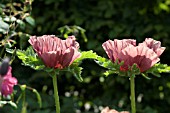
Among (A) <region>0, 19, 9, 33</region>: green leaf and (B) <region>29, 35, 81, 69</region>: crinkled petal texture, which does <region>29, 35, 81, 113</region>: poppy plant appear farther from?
(A) <region>0, 19, 9, 33</region>: green leaf

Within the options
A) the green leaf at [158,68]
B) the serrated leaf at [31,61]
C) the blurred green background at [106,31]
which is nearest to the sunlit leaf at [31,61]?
A: the serrated leaf at [31,61]

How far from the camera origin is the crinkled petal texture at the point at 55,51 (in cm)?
155

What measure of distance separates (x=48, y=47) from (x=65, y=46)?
50 millimetres

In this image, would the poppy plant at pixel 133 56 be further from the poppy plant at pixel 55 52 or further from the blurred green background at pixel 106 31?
the blurred green background at pixel 106 31

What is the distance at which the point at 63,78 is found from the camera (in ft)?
14.6

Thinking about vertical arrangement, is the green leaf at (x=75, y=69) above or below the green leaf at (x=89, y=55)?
below

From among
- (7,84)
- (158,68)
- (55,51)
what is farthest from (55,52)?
(158,68)

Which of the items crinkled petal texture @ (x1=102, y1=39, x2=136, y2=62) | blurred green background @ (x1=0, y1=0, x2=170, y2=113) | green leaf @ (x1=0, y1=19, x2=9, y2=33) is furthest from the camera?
blurred green background @ (x1=0, y1=0, x2=170, y2=113)

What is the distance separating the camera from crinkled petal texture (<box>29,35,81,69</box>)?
1.55 meters

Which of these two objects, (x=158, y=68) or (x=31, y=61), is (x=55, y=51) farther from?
(x=158, y=68)

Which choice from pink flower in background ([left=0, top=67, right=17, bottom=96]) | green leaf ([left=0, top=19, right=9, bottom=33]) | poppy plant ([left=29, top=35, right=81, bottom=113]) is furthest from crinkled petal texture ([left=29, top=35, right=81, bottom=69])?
green leaf ([left=0, top=19, right=9, bottom=33])

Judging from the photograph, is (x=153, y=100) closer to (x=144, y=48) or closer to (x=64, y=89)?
(x=64, y=89)

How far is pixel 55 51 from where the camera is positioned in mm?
1568

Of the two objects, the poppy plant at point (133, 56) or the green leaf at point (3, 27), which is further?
the green leaf at point (3, 27)
